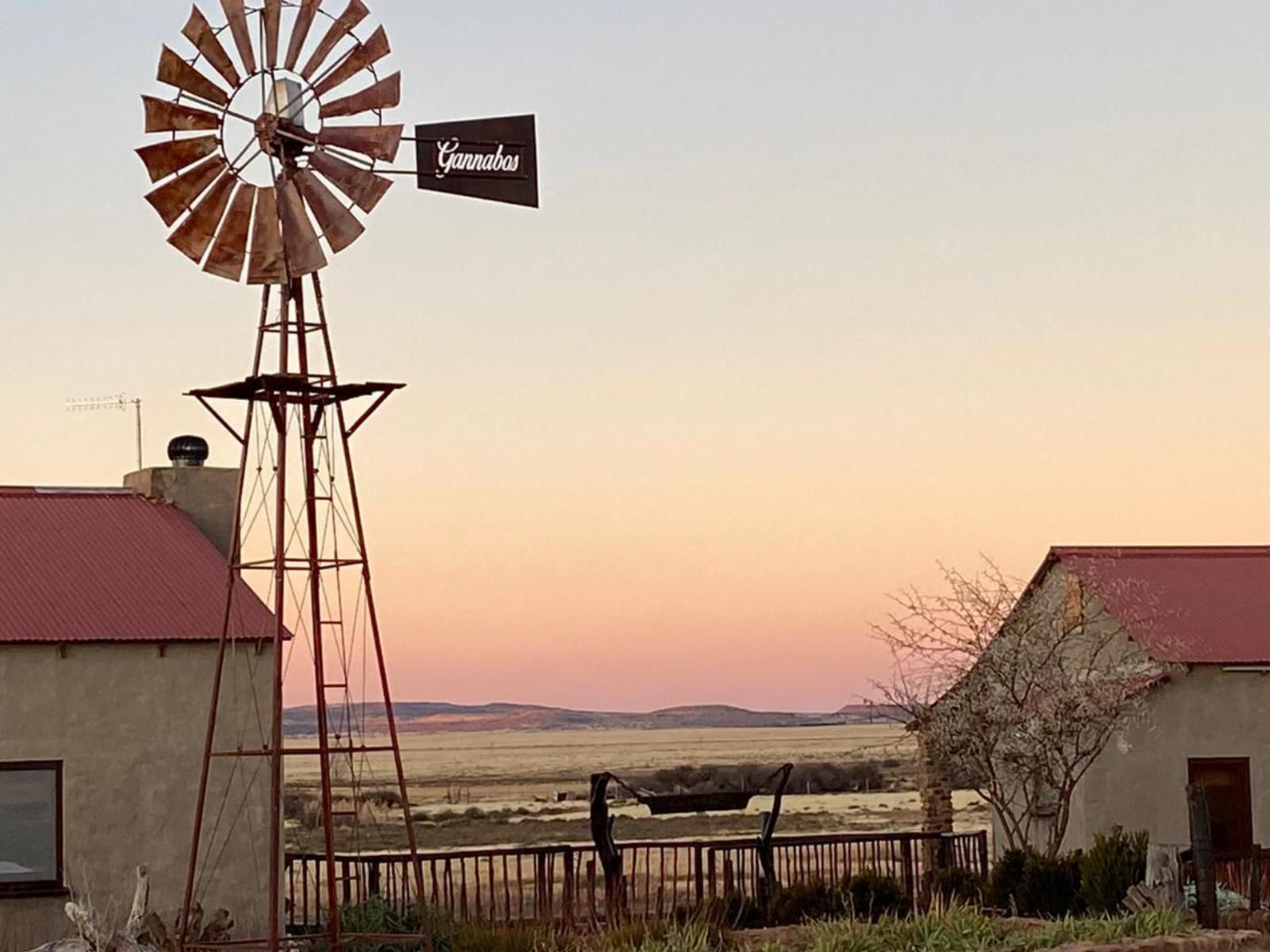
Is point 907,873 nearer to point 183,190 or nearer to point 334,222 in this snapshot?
point 334,222

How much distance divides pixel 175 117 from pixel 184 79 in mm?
407

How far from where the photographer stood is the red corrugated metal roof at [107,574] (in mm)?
25625

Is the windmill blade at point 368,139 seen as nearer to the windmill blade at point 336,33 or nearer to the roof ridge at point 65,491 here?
the windmill blade at point 336,33

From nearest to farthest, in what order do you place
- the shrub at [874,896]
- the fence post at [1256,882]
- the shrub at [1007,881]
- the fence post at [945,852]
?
the fence post at [1256,882], the shrub at [874,896], the shrub at [1007,881], the fence post at [945,852]

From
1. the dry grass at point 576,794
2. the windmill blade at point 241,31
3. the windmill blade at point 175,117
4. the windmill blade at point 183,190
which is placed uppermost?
the windmill blade at point 241,31

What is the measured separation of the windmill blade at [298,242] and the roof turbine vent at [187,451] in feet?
27.1

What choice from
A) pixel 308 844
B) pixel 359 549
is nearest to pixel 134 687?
pixel 359 549

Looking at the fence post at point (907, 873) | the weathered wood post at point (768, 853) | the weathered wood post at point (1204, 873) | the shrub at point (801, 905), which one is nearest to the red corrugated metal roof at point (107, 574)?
the weathered wood post at point (768, 853)

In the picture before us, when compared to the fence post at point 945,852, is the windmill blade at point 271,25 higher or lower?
higher

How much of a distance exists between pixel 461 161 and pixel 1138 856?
443 inches

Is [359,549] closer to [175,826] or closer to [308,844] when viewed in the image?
[175,826]

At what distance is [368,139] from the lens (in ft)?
71.7

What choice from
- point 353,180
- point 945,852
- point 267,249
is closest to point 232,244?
point 267,249

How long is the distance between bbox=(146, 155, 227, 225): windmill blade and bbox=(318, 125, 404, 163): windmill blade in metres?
1.14
